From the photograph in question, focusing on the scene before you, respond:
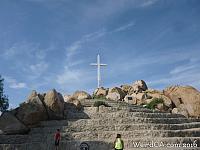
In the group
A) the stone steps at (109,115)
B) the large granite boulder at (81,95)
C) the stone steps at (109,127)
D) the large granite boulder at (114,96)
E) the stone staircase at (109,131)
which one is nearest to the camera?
the stone staircase at (109,131)

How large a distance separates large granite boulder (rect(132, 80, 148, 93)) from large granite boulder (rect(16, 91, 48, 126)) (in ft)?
71.0

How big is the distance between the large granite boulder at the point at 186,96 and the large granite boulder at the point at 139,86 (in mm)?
5404

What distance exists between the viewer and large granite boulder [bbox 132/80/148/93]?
164 feet

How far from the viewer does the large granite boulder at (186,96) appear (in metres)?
40.8

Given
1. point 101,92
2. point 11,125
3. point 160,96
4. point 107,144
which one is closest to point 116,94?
point 101,92

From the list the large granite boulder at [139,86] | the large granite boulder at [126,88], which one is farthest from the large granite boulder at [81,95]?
the large granite boulder at [139,86]

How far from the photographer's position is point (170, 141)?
23875 mm

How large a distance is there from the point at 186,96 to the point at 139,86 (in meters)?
9.22

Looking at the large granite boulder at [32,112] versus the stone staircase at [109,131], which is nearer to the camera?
the stone staircase at [109,131]

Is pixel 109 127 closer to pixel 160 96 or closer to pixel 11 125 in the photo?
pixel 11 125

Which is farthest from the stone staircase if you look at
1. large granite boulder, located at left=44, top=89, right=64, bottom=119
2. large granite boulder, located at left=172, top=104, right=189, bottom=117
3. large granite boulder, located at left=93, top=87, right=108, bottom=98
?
large granite boulder, located at left=93, top=87, right=108, bottom=98

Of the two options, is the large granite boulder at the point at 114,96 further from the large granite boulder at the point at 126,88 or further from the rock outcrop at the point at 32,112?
the rock outcrop at the point at 32,112

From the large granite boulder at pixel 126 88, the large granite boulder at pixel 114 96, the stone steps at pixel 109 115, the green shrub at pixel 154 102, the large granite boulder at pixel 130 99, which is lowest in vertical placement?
the stone steps at pixel 109 115

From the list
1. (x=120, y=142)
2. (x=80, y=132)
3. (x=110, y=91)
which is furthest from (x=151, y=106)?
(x=120, y=142)
